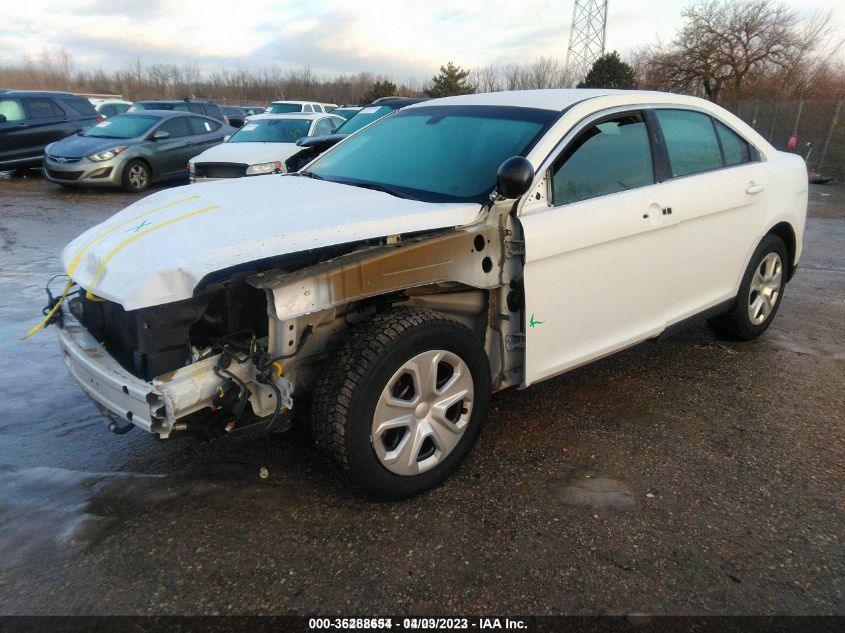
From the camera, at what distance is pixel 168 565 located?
8.12ft

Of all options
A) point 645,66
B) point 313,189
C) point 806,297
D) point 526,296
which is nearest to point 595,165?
point 526,296

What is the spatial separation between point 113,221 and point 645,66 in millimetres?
40682

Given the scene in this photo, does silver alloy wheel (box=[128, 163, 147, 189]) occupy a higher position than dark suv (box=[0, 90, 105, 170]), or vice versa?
dark suv (box=[0, 90, 105, 170])

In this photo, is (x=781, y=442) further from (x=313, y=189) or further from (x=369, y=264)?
(x=313, y=189)

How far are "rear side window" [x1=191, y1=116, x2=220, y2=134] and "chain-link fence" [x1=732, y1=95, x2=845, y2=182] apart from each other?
627 inches

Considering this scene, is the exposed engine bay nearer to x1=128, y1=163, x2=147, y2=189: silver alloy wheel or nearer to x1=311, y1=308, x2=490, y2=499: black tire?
x1=311, y1=308, x2=490, y2=499: black tire

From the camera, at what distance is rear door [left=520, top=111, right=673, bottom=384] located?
3124 millimetres

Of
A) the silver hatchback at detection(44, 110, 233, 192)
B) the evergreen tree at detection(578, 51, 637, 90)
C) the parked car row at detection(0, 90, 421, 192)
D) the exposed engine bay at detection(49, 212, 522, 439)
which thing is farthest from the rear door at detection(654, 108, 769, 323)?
the evergreen tree at detection(578, 51, 637, 90)

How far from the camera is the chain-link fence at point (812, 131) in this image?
17.2 metres

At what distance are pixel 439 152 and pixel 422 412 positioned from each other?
1.54 metres

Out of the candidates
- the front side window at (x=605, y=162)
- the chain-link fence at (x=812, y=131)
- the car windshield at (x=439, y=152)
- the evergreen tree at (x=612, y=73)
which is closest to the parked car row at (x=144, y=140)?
the car windshield at (x=439, y=152)

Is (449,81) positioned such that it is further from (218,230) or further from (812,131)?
(218,230)

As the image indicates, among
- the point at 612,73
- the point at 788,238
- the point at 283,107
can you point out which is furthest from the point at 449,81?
the point at 788,238

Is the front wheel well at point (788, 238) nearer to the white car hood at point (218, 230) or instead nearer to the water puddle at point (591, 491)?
the water puddle at point (591, 491)
